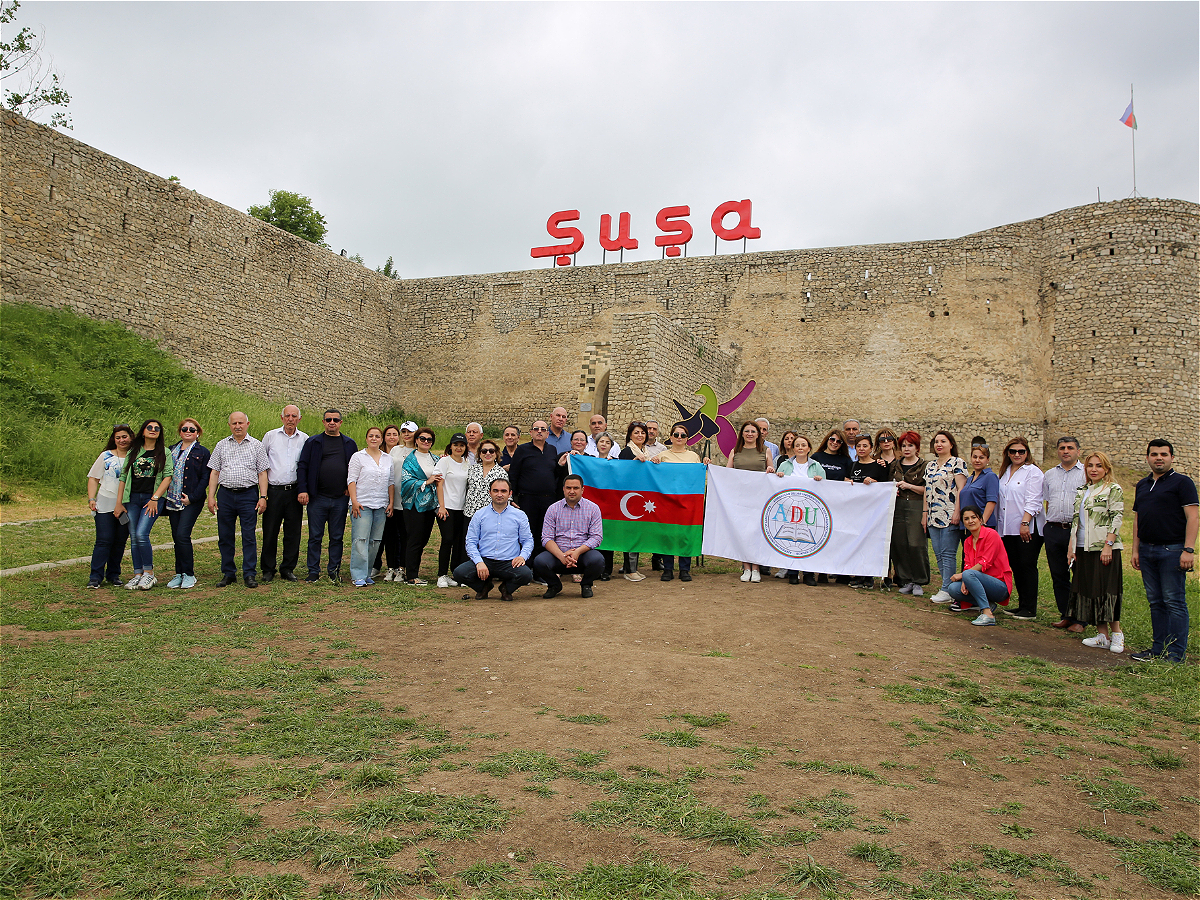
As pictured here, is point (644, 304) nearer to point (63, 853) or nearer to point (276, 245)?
point (276, 245)

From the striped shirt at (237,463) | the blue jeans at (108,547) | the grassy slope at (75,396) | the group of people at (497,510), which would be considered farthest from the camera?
the grassy slope at (75,396)

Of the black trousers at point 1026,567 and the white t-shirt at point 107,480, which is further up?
the white t-shirt at point 107,480

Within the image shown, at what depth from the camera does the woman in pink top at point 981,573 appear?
6812 mm

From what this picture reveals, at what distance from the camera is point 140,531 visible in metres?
6.96

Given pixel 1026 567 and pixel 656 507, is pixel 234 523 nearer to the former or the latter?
pixel 656 507

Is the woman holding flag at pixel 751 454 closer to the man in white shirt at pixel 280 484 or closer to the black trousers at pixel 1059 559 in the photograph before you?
the black trousers at pixel 1059 559

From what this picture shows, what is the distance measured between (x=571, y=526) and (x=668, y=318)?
1602 centimetres

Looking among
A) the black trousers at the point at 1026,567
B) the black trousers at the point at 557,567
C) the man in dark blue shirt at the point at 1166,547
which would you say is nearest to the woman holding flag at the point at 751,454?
the black trousers at the point at 557,567

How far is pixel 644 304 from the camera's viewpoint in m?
25.1

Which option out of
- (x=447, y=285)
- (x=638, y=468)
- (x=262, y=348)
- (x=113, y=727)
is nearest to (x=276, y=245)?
(x=262, y=348)

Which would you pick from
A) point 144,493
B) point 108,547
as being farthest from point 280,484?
point 108,547

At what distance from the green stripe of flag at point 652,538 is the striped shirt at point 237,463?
3597 millimetres

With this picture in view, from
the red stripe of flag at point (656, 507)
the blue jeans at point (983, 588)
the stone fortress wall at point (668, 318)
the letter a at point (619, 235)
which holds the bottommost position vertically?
the blue jeans at point (983, 588)

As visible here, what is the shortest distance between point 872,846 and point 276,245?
22.6 meters
